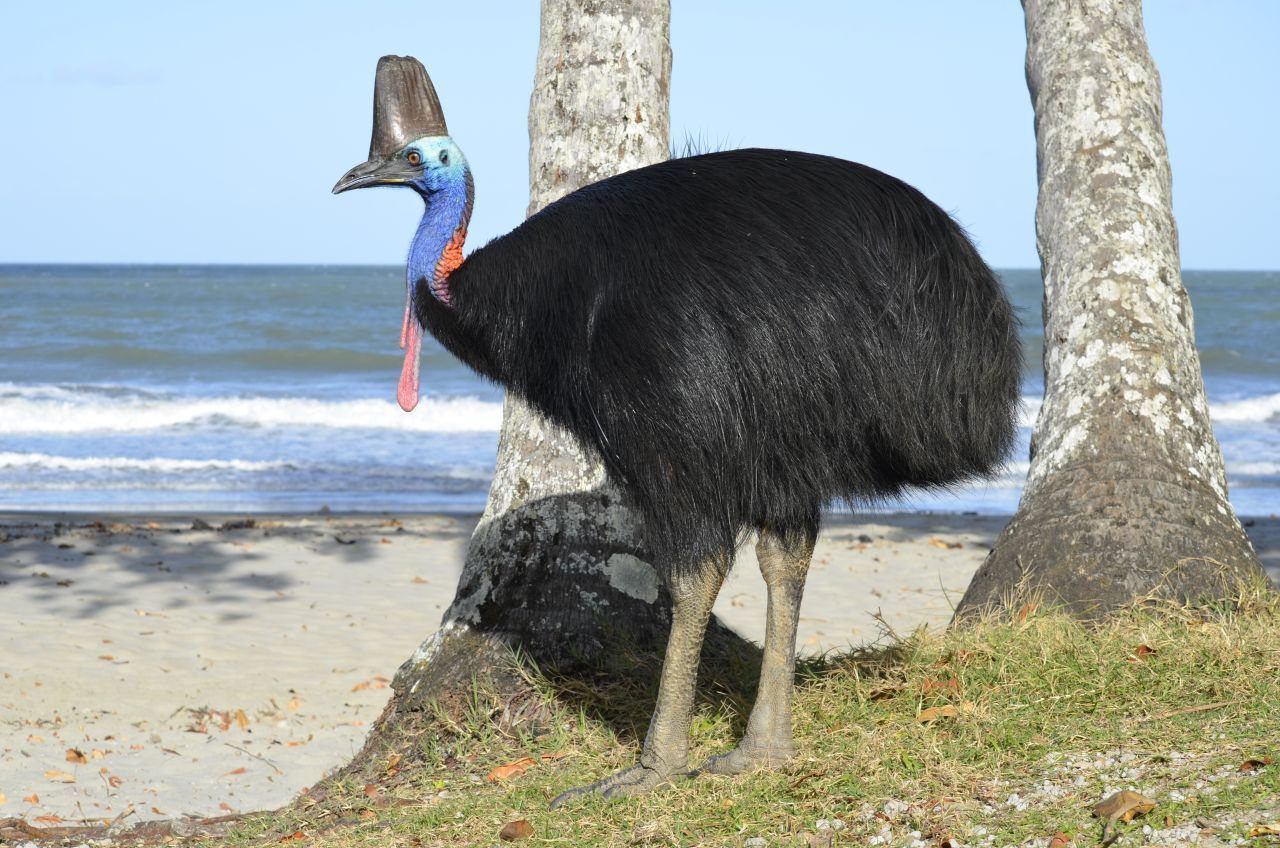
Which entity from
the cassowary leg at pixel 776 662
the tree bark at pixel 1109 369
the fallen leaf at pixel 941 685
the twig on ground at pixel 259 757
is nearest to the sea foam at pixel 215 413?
the twig on ground at pixel 259 757

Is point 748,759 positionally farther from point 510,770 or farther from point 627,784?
point 510,770

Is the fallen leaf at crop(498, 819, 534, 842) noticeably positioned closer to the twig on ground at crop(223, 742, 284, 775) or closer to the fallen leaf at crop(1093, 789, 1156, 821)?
the fallen leaf at crop(1093, 789, 1156, 821)

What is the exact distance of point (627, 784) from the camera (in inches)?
166

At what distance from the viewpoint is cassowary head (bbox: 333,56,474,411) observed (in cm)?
417

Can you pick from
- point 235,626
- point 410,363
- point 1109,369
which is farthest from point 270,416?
point 410,363

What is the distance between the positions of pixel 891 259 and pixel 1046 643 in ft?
5.31

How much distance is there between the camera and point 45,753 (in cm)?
591

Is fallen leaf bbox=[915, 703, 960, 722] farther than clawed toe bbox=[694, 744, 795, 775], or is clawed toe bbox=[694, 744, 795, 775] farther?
fallen leaf bbox=[915, 703, 960, 722]

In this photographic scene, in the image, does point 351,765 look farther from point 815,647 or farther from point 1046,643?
point 815,647

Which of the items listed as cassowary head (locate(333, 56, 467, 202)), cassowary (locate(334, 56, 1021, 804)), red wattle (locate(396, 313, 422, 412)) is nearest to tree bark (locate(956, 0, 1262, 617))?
cassowary (locate(334, 56, 1021, 804))

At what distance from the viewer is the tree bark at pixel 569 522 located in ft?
17.0

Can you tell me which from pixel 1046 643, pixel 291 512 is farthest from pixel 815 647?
pixel 291 512

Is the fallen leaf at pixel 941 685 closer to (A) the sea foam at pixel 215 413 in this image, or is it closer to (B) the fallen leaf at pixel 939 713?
(B) the fallen leaf at pixel 939 713

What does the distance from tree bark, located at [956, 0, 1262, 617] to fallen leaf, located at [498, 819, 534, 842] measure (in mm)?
2142
